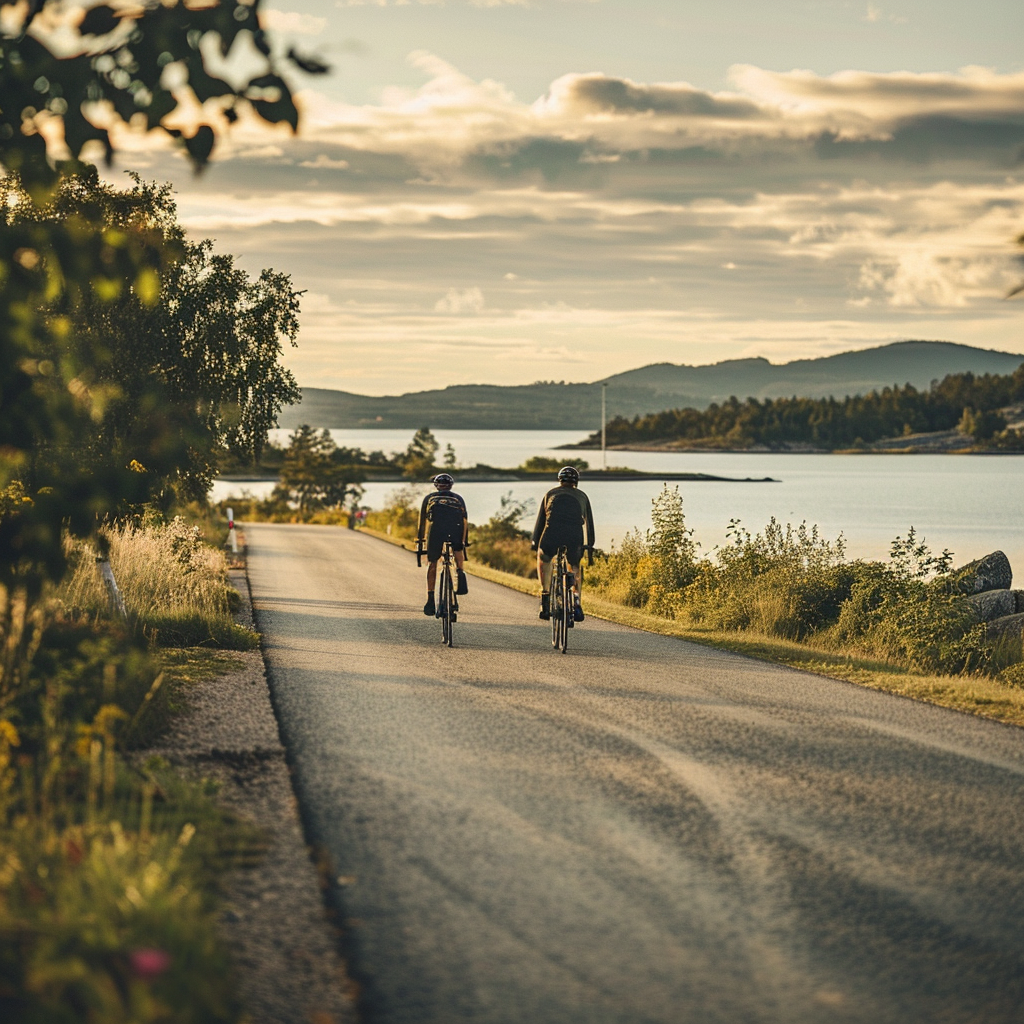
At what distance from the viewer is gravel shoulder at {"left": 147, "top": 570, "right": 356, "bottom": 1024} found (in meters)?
4.19

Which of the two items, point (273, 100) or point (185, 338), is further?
point (185, 338)

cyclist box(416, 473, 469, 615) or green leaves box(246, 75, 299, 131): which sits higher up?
green leaves box(246, 75, 299, 131)

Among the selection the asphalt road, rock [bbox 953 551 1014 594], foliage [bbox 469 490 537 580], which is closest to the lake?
foliage [bbox 469 490 537 580]

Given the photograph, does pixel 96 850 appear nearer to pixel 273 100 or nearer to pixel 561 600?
pixel 273 100

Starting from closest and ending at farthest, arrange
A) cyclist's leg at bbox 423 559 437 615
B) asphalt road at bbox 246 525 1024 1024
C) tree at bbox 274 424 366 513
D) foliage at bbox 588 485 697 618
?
asphalt road at bbox 246 525 1024 1024 → cyclist's leg at bbox 423 559 437 615 → foliage at bbox 588 485 697 618 → tree at bbox 274 424 366 513

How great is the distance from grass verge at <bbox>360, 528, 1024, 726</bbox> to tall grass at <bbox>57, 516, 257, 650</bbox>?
5873 mm

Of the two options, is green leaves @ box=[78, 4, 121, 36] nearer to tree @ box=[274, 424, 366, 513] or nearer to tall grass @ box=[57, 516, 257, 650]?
tall grass @ box=[57, 516, 257, 650]

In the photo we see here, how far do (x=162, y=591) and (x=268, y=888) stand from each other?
10251 millimetres

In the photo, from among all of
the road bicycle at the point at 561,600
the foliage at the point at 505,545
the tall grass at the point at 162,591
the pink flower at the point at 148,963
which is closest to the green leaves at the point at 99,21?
the pink flower at the point at 148,963

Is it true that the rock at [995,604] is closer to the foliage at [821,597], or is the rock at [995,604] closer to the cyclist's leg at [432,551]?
the foliage at [821,597]

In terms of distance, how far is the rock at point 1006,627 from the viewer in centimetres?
1630

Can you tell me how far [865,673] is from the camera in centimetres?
1218

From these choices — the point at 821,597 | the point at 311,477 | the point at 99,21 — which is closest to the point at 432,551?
the point at 821,597

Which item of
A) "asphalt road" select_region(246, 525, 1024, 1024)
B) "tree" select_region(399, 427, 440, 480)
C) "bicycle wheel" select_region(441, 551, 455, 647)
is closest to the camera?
"asphalt road" select_region(246, 525, 1024, 1024)
